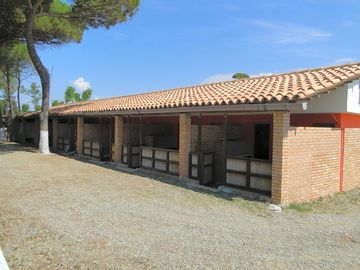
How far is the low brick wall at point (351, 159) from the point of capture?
9.43 meters

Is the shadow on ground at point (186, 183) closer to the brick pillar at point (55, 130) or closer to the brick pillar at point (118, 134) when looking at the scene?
the brick pillar at point (118, 134)

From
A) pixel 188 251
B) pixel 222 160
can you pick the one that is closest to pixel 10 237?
pixel 188 251

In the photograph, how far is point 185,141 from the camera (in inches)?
411

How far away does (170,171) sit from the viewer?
446 inches

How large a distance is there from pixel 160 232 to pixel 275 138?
3.48 m

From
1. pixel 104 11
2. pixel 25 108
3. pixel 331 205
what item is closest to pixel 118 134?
pixel 104 11

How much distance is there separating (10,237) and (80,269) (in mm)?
1637

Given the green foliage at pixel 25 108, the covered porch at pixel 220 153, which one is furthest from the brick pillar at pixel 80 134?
the green foliage at pixel 25 108

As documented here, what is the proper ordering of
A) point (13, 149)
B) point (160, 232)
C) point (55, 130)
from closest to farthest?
point (160, 232)
point (13, 149)
point (55, 130)

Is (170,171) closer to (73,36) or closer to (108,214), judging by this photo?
(108,214)

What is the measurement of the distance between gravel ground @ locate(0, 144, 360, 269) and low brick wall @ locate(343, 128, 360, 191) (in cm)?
235

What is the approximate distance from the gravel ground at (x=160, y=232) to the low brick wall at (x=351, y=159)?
7.71ft

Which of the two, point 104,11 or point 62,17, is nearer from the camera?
point 104,11

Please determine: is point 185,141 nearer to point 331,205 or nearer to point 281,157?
point 281,157
